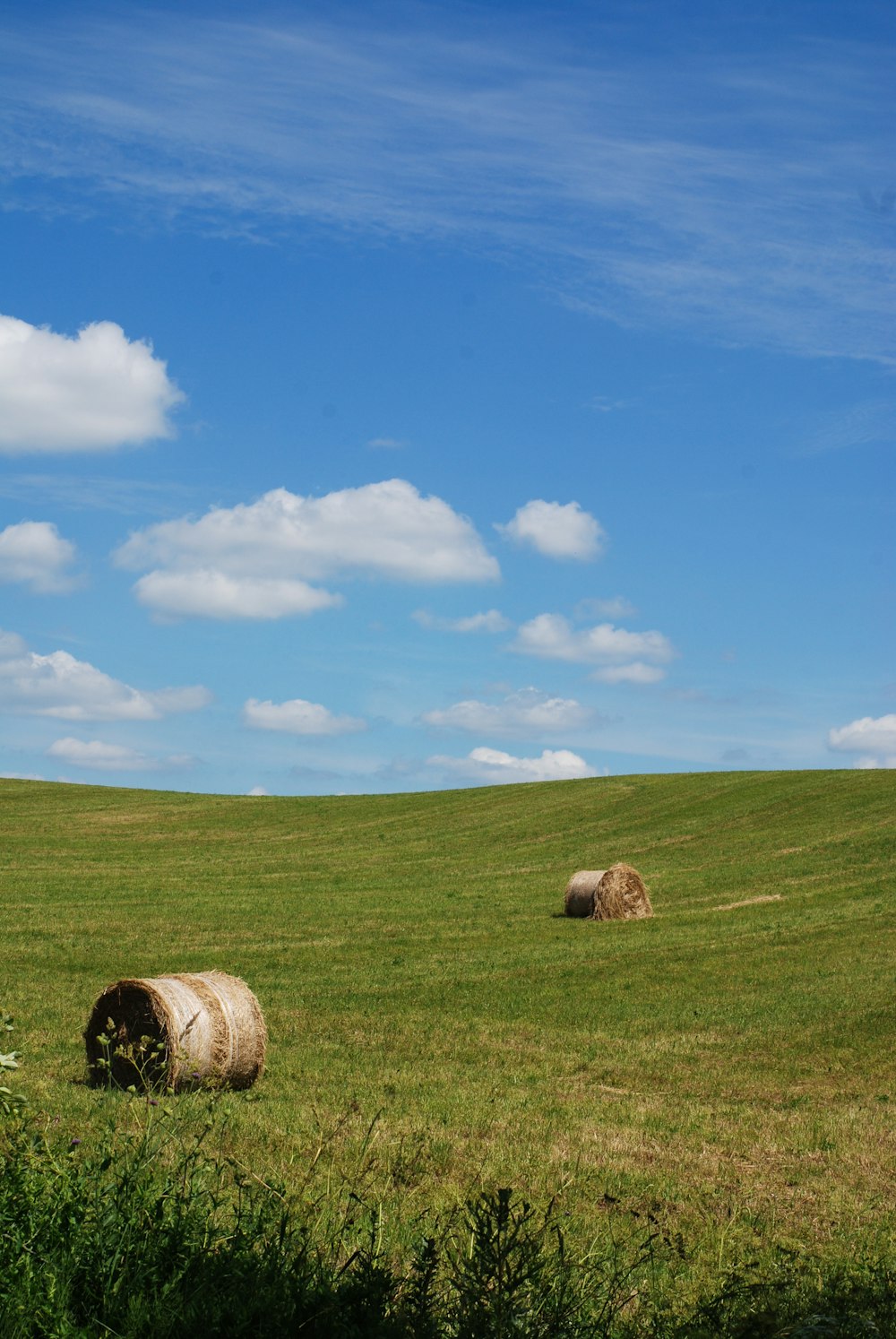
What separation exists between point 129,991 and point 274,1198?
20.2 feet

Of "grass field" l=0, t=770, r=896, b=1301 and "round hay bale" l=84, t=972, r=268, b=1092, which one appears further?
"round hay bale" l=84, t=972, r=268, b=1092

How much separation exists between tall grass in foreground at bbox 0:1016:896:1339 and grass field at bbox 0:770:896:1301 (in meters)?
0.98

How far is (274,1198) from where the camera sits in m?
7.72

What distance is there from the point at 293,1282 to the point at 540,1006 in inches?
514

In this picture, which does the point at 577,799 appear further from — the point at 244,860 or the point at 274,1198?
the point at 274,1198

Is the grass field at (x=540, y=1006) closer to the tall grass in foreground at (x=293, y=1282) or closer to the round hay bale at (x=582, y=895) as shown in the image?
the round hay bale at (x=582, y=895)

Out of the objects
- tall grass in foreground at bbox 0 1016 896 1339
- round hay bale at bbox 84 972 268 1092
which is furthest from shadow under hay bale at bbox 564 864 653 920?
tall grass in foreground at bbox 0 1016 896 1339

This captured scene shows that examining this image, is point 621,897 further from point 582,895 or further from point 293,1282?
point 293,1282

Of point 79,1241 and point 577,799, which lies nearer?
point 79,1241

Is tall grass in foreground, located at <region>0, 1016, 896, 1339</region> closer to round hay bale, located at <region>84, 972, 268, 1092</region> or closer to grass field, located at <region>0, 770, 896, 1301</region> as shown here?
grass field, located at <region>0, 770, 896, 1301</region>

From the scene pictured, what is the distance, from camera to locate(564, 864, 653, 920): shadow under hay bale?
99.2 feet

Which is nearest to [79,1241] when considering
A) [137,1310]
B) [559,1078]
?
[137,1310]

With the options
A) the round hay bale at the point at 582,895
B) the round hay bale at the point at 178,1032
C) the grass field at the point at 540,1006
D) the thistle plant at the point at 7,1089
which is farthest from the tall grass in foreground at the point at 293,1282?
the round hay bale at the point at 582,895

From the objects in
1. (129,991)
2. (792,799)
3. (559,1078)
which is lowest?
(559,1078)
